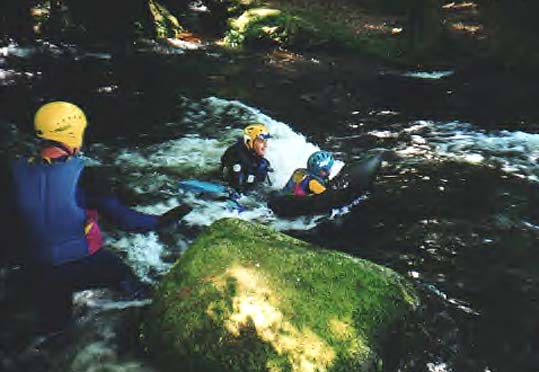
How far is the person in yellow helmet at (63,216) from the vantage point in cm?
382

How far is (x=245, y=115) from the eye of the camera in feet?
35.8

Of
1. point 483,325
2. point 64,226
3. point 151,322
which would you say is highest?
point 64,226

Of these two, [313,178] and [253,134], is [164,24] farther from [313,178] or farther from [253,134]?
[313,178]

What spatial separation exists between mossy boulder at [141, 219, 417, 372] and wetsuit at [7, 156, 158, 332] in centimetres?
58

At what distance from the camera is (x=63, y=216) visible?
3.92 metres

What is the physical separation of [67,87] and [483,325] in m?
10.0

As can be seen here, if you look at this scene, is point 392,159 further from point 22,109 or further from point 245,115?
point 22,109

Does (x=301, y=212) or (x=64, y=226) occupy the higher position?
(x=64, y=226)

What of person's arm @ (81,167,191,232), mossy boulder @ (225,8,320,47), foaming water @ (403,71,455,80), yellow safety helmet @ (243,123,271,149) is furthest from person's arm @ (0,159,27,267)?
mossy boulder @ (225,8,320,47)

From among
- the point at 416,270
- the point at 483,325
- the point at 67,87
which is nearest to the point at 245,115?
the point at 67,87

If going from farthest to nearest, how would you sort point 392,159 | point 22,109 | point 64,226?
1. point 22,109
2. point 392,159
3. point 64,226

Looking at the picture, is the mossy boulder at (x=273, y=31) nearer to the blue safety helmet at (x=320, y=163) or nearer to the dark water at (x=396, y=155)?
the dark water at (x=396, y=155)

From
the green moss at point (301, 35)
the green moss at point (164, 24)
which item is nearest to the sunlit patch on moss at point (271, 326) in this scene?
the green moss at point (301, 35)

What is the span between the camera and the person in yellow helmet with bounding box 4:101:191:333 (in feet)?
12.5
